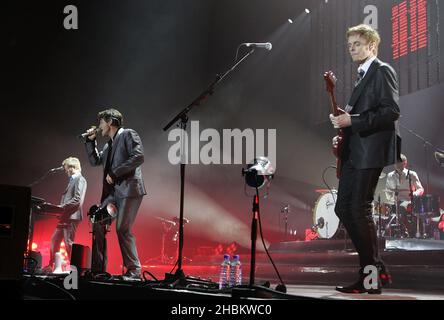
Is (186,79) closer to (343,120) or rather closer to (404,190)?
(404,190)

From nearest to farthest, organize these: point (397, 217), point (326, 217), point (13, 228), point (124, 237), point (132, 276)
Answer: point (13, 228)
point (132, 276)
point (124, 237)
point (397, 217)
point (326, 217)

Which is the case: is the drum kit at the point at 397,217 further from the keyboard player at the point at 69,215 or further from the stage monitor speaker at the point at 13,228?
the stage monitor speaker at the point at 13,228

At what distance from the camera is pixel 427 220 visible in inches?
281

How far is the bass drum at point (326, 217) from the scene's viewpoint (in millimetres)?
7262

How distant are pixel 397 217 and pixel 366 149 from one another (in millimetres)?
3862

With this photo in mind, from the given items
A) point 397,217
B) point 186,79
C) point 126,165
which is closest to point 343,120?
point 126,165

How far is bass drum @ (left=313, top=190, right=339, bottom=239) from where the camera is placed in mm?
7262

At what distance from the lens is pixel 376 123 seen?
3453 millimetres

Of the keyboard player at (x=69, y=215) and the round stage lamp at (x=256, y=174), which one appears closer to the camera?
the round stage lamp at (x=256, y=174)

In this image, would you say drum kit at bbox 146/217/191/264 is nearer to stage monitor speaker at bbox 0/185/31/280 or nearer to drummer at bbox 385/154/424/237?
drummer at bbox 385/154/424/237

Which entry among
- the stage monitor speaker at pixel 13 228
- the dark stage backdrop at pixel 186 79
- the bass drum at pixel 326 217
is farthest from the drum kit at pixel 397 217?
the stage monitor speaker at pixel 13 228

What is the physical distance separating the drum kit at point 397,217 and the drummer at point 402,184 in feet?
0.22

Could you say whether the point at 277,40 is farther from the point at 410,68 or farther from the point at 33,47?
the point at 33,47
